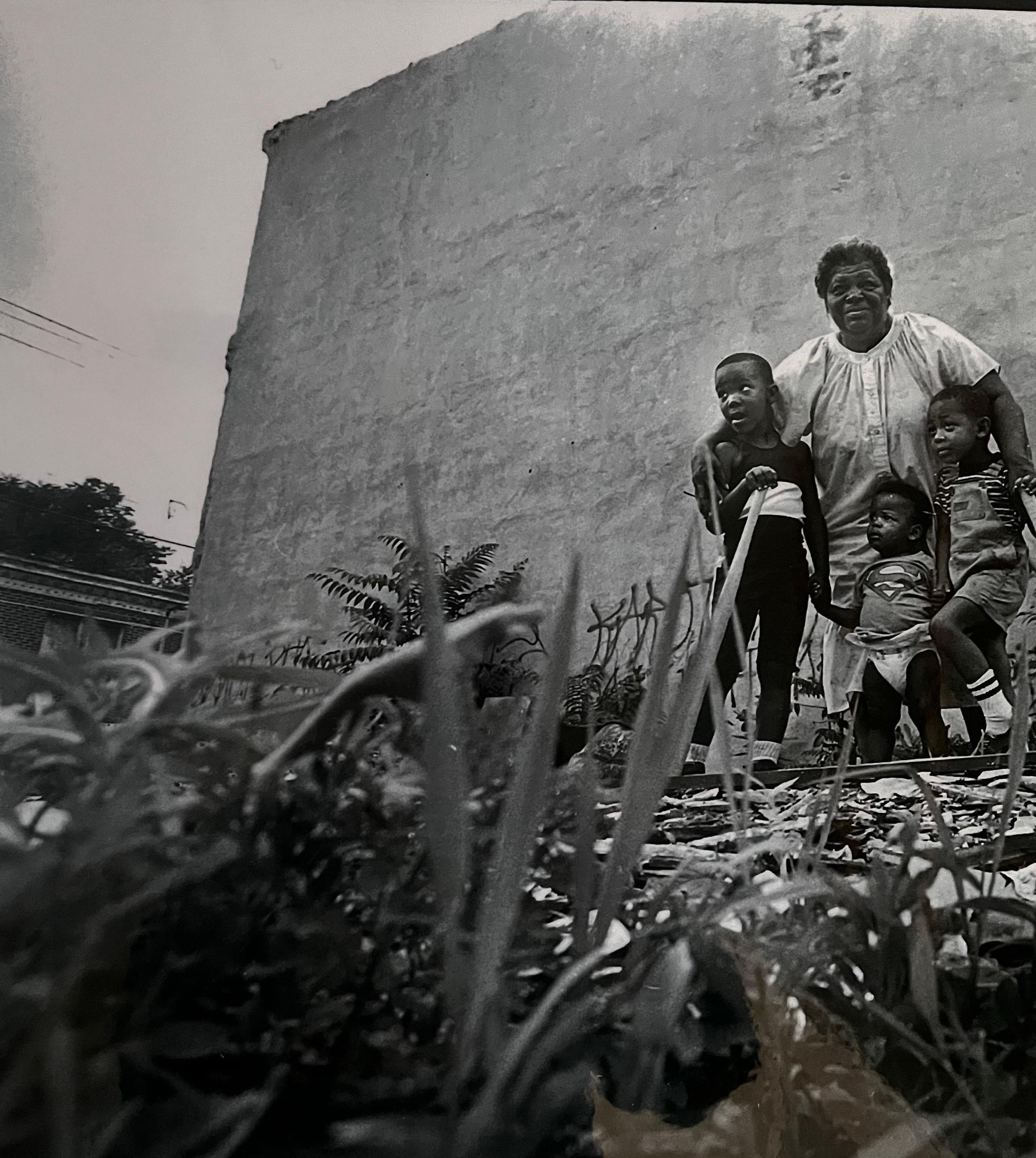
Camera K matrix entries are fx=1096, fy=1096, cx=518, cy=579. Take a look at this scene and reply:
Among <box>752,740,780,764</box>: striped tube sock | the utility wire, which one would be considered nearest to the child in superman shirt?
<box>752,740,780,764</box>: striped tube sock

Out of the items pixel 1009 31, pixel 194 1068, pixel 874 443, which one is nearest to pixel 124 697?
pixel 194 1068

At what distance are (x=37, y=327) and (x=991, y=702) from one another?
1414 millimetres

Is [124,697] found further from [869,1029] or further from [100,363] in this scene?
[869,1029]

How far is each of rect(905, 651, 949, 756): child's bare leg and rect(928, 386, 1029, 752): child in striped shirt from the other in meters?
0.03

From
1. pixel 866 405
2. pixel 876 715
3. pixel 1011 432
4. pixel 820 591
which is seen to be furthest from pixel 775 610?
pixel 1011 432

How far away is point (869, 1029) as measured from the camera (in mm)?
814

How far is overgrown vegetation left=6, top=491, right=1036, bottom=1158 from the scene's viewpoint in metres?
0.61

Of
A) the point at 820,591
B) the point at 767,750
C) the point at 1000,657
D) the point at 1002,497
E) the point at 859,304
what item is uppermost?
the point at 859,304

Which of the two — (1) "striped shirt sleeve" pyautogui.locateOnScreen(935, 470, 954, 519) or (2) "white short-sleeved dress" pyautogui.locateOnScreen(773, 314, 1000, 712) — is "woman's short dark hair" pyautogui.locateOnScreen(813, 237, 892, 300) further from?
(1) "striped shirt sleeve" pyautogui.locateOnScreen(935, 470, 954, 519)

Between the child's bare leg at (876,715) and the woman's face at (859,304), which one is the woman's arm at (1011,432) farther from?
the child's bare leg at (876,715)

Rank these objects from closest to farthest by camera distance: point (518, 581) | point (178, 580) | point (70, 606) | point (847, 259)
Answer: point (70, 606)
point (178, 580)
point (518, 581)
point (847, 259)

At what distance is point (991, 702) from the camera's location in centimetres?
168

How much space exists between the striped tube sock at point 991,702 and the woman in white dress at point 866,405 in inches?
8.1

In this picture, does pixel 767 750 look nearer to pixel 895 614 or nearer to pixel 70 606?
pixel 895 614
